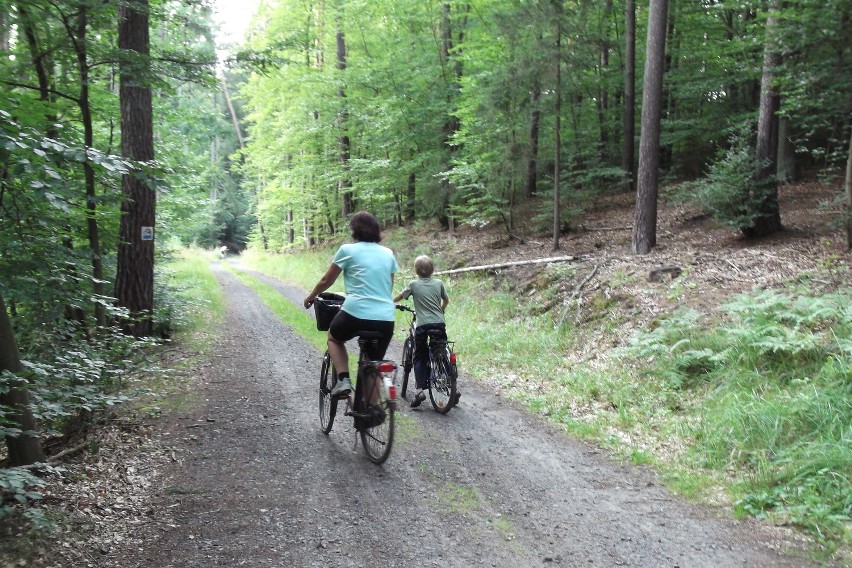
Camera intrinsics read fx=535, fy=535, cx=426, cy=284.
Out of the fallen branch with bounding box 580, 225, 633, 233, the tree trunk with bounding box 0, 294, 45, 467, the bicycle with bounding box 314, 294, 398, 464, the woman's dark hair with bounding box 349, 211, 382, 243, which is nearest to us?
the tree trunk with bounding box 0, 294, 45, 467

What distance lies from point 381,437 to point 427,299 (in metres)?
2.20

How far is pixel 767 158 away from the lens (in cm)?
1035

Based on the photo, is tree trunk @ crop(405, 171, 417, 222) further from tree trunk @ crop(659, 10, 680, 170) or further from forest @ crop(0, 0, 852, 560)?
tree trunk @ crop(659, 10, 680, 170)

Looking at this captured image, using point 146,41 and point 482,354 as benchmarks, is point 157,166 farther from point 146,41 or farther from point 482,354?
point 482,354

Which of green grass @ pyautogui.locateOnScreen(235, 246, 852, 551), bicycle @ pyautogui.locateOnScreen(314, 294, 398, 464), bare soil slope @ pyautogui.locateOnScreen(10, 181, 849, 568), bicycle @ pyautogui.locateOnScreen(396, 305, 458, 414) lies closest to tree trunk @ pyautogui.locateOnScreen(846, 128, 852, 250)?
green grass @ pyautogui.locateOnScreen(235, 246, 852, 551)

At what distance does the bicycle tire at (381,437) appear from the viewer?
4.61 metres

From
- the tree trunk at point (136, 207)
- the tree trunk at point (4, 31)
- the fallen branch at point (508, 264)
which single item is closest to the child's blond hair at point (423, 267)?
the tree trunk at point (136, 207)

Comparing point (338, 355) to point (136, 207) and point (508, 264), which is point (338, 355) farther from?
point (508, 264)

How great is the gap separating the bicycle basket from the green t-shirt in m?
1.38

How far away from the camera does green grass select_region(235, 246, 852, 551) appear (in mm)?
4145

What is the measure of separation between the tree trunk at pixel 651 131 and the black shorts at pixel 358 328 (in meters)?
8.18

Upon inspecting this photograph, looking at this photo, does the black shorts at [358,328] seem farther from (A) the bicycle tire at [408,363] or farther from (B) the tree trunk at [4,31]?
(B) the tree trunk at [4,31]

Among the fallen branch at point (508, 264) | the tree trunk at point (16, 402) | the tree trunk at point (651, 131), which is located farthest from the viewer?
the fallen branch at point (508, 264)

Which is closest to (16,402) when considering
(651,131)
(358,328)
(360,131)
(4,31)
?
(358,328)
